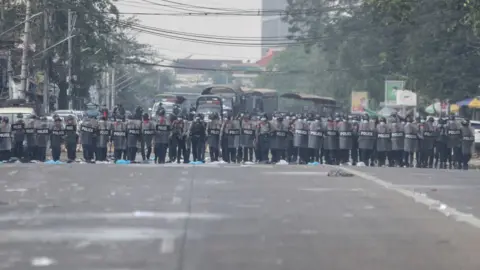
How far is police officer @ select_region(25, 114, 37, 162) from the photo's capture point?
31.9 metres

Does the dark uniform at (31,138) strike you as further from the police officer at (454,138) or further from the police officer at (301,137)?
the police officer at (454,138)

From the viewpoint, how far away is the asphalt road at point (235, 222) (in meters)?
12.0

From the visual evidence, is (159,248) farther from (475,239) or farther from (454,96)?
(454,96)

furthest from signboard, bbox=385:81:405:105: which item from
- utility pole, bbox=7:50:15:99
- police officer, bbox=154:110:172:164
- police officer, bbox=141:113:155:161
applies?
police officer, bbox=141:113:155:161

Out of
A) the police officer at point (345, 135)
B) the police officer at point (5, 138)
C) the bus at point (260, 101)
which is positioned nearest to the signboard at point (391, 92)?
the bus at point (260, 101)

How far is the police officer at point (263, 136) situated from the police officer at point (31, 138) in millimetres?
7060

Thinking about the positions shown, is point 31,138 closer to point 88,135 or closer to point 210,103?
point 88,135

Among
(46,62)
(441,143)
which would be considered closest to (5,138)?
(441,143)

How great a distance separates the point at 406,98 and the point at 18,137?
134ft

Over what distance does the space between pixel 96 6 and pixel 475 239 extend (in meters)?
61.3

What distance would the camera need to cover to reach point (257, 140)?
112 feet

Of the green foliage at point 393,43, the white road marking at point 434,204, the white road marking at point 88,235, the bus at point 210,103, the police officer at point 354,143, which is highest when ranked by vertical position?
the green foliage at point 393,43

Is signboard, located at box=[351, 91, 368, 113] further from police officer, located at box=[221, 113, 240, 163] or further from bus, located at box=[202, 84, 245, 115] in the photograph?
police officer, located at box=[221, 113, 240, 163]

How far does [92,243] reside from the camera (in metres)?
13.0
